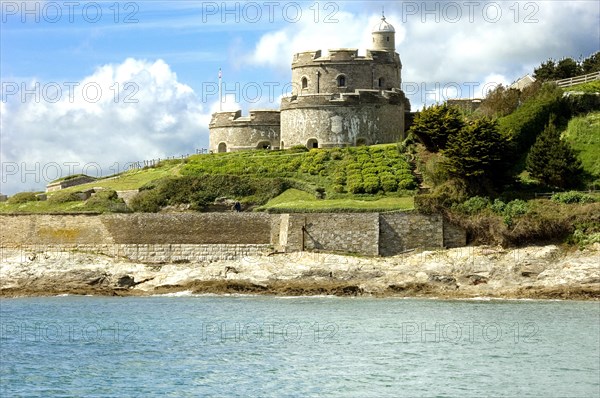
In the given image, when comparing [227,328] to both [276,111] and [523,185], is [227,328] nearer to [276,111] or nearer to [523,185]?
[523,185]

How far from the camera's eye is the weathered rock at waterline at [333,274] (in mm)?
42844

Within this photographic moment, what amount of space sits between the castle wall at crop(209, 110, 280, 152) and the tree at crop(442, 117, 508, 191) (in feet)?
66.9

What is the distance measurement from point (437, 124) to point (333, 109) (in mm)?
10497

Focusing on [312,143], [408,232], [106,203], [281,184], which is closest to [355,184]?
[281,184]

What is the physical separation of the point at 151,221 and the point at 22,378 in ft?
75.8

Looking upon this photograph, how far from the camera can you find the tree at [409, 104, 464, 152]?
54.2 metres

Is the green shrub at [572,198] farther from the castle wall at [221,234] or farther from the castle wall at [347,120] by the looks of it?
the castle wall at [347,120]

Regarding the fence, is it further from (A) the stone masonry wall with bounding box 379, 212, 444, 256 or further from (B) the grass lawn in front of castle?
(A) the stone masonry wall with bounding box 379, 212, 444, 256

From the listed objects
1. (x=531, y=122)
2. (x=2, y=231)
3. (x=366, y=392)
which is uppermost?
(x=531, y=122)

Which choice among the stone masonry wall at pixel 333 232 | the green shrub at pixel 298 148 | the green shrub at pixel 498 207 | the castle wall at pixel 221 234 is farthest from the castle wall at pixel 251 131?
the green shrub at pixel 498 207

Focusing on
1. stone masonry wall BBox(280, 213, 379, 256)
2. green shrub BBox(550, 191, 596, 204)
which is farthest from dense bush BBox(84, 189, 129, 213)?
green shrub BBox(550, 191, 596, 204)

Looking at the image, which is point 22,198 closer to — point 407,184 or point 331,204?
point 331,204

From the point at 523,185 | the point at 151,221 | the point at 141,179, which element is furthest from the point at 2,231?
the point at 523,185

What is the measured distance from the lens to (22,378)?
2766 cm
